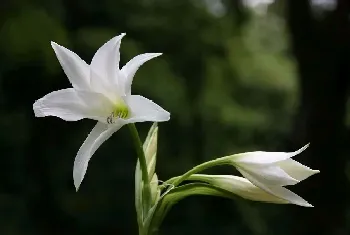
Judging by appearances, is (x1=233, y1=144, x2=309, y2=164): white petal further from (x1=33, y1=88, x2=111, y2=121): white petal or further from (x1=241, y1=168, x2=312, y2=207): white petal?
(x1=33, y1=88, x2=111, y2=121): white petal

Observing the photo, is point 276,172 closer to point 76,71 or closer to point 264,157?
point 264,157

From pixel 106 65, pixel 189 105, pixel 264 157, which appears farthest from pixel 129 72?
pixel 189 105

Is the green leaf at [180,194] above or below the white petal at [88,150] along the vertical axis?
below

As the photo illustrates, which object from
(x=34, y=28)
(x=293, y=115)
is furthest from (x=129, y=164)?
(x=293, y=115)

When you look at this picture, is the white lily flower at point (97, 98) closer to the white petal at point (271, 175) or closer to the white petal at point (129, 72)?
the white petal at point (129, 72)

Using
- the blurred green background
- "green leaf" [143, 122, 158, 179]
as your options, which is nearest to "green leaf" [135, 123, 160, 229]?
"green leaf" [143, 122, 158, 179]

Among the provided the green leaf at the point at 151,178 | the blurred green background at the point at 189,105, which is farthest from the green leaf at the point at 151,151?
the blurred green background at the point at 189,105

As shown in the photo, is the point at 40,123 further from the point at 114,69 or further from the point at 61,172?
the point at 114,69

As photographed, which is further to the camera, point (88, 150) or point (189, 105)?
point (189, 105)
